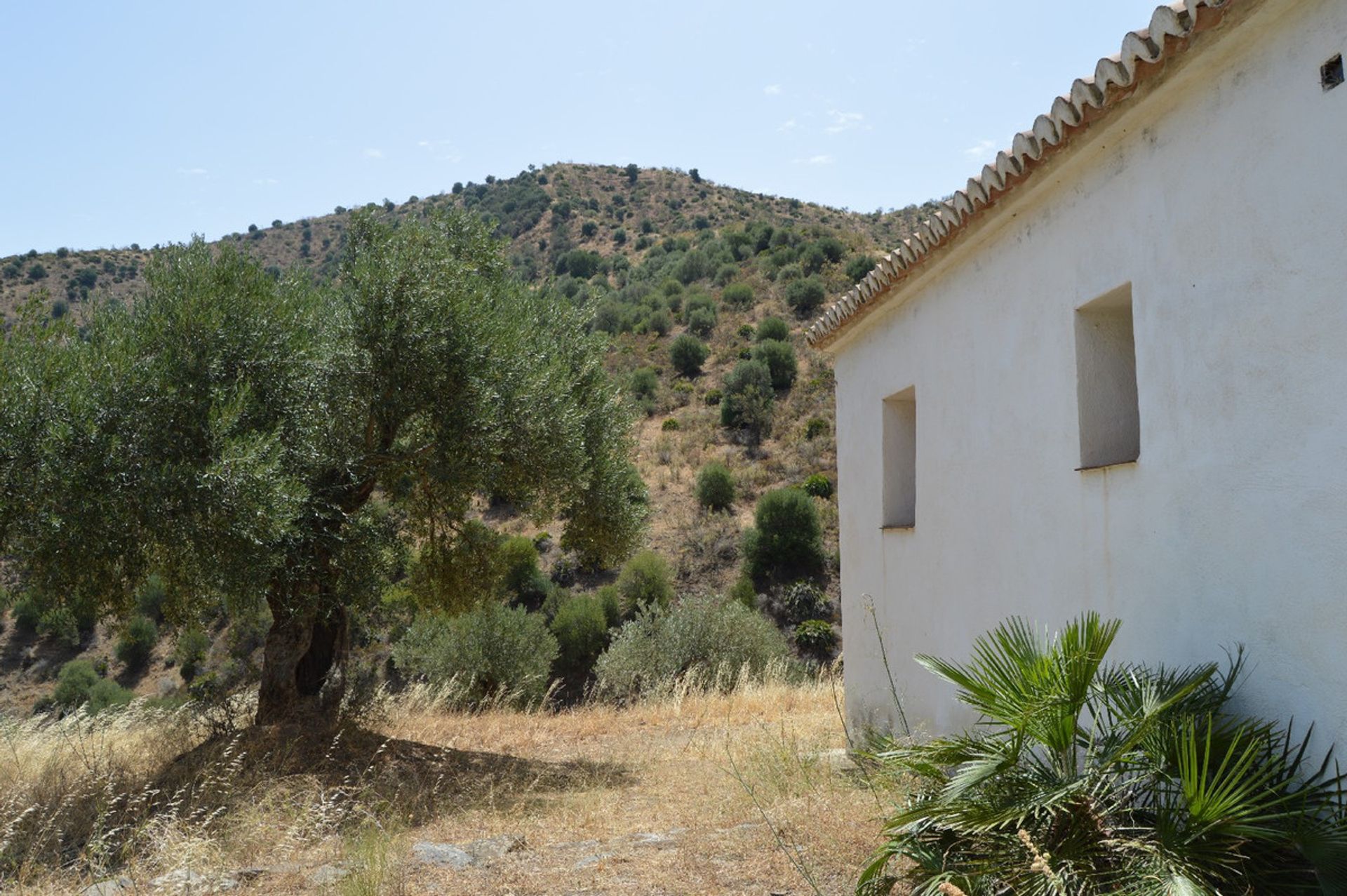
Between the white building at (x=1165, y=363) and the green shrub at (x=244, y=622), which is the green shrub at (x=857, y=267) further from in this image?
the white building at (x=1165, y=363)

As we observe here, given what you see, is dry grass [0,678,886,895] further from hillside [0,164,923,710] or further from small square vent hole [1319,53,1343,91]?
small square vent hole [1319,53,1343,91]

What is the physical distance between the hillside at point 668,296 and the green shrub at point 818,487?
51 mm

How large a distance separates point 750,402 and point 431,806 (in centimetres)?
2558

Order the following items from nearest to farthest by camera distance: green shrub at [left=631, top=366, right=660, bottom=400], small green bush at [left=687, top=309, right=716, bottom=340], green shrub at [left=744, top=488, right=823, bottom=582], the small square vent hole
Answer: the small square vent hole < green shrub at [left=744, top=488, right=823, bottom=582] < green shrub at [left=631, top=366, right=660, bottom=400] < small green bush at [left=687, top=309, right=716, bottom=340]

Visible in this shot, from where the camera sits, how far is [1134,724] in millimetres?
4074

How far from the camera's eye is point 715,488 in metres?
29.5

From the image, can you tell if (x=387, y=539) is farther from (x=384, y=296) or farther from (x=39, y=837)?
(x=39, y=837)

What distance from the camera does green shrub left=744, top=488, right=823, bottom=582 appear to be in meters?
26.8

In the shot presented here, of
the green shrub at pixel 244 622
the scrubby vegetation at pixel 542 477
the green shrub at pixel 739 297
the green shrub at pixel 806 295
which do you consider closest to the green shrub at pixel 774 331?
the scrubby vegetation at pixel 542 477

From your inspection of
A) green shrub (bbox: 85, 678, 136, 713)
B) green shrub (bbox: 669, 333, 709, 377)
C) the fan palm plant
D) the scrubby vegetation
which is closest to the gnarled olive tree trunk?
the scrubby vegetation

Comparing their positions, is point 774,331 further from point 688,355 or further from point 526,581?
point 526,581

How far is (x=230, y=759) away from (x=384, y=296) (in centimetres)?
420

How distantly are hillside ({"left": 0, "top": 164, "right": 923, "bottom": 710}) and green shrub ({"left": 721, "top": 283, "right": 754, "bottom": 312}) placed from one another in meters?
0.07

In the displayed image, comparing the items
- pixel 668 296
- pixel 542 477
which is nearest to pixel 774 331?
pixel 668 296
